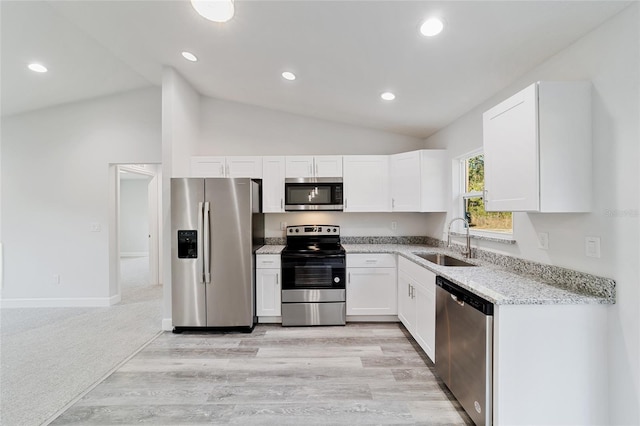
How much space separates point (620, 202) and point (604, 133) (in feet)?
1.34

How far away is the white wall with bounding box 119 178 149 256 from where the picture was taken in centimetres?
884

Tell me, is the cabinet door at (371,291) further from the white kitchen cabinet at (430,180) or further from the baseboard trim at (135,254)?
the baseboard trim at (135,254)

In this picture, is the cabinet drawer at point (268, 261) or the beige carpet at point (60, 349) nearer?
the beige carpet at point (60, 349)

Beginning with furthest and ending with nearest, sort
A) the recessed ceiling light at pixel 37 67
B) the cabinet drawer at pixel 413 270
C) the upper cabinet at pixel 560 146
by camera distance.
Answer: the recessed ceiling light at pixel 37 67 < the cabinet drawer at pixel 413 270 < the upper cabinet at pixel 560 146

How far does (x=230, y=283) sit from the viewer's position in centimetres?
317

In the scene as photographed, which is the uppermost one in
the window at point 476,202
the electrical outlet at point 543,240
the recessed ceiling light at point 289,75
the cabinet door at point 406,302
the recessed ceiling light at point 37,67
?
the recessed ceiling light at point 37,67

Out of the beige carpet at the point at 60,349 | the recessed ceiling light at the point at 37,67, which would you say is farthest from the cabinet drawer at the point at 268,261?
the recessed ceiling light at the point at 37,67

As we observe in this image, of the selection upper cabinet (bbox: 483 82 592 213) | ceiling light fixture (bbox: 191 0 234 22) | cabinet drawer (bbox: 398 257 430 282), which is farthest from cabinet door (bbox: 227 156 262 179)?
upper cabinet (bbox: 483 82 592 213)

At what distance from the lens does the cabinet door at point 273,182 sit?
11.9 ft

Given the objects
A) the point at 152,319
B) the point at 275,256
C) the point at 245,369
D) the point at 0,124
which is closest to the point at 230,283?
the point at 275,256

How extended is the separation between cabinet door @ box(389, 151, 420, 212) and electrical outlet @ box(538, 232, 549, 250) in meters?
1.51

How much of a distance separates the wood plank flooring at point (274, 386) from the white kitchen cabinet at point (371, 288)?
39 centimetres

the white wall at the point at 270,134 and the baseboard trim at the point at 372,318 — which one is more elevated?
the white wall at the point at 270,134

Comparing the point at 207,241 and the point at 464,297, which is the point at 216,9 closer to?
the point at 207,241
